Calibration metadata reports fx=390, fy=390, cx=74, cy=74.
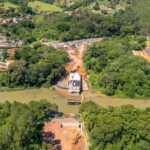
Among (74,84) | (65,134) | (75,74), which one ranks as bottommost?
(65,134)

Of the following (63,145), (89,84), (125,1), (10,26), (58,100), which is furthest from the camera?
(125,1)

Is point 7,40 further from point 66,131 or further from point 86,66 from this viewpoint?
point 66,131

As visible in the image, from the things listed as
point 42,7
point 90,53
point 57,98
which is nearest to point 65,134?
point 57,98

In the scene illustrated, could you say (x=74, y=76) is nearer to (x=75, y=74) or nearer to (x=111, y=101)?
(x=75, y=74)

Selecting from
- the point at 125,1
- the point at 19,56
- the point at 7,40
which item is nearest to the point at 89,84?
the point at 19,56

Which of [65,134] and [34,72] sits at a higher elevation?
[34,72]

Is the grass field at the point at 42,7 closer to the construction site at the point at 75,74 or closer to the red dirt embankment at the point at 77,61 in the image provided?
the construction site at the point at 75,74
